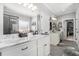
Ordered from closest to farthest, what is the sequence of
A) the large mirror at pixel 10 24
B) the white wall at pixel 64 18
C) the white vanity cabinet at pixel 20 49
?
the white vanity cabinet at pixel 20 49 → the large mirror at pixel 10 24 → the white wall at pixel 64 18

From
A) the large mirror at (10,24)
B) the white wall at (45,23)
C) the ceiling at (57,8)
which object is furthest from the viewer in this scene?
the white wall at (45,23)

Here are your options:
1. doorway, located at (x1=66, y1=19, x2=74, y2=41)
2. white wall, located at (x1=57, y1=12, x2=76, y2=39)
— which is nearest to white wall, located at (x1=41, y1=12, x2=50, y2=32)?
white wall, located at (x1=57, y1=12, x2=76, y2=39)

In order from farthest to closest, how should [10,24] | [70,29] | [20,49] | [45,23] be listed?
[45,23] → [70,29] → [10,24] → [20,49]

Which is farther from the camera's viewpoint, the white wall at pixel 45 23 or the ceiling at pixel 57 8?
the white wall at pixel 45 23

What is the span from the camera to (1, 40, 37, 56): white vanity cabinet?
1144mm

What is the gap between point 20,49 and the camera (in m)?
1.39

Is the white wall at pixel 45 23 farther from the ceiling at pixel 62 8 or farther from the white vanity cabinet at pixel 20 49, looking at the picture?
the white vanity cabinet at pixel 20 49

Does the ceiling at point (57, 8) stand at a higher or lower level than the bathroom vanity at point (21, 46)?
higher

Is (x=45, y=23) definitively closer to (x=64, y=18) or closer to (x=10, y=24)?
(x=64, y=18)

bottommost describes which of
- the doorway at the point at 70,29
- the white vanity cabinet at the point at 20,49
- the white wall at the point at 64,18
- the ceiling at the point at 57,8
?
the white vanity cabinet at the point at 20,49

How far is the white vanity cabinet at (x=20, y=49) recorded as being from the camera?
45.0 inches

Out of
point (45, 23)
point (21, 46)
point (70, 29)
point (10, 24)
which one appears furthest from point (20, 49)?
point (45, 23)

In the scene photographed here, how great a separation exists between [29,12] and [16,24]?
1.56 ft

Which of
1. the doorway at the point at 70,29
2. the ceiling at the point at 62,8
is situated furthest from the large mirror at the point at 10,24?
the doorway at the point at 70,29
